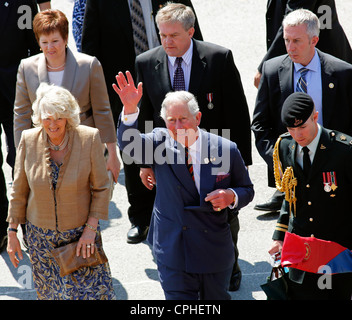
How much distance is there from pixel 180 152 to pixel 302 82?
1.27 meters

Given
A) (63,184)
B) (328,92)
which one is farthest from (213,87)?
(63,184)

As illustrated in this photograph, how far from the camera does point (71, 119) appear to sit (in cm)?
554

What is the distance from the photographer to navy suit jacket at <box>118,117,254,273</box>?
5262 millimetres

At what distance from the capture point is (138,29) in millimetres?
7152

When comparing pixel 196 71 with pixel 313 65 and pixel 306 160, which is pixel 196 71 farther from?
pixel 306 160

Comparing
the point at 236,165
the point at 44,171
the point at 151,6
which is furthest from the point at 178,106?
the point at 151,6

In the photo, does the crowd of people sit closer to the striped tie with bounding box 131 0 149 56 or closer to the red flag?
the red flag

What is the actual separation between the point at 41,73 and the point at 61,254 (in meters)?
1.49

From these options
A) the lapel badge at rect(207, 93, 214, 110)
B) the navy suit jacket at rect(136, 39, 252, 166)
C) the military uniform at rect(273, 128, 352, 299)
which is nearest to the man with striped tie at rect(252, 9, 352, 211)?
the navy suit jacket at rect(136, 39, 252, 166)

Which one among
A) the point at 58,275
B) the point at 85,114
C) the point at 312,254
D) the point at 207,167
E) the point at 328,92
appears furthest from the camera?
the point at 85,114

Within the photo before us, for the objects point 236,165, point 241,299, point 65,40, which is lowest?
point 241,299

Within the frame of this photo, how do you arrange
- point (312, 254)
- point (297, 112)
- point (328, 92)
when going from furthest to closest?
point (328, 92) → point (312, 254) → point (297, 112)

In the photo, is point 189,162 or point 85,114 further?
point 85,114

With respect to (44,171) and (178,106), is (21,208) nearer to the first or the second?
Answer: (44,171)
